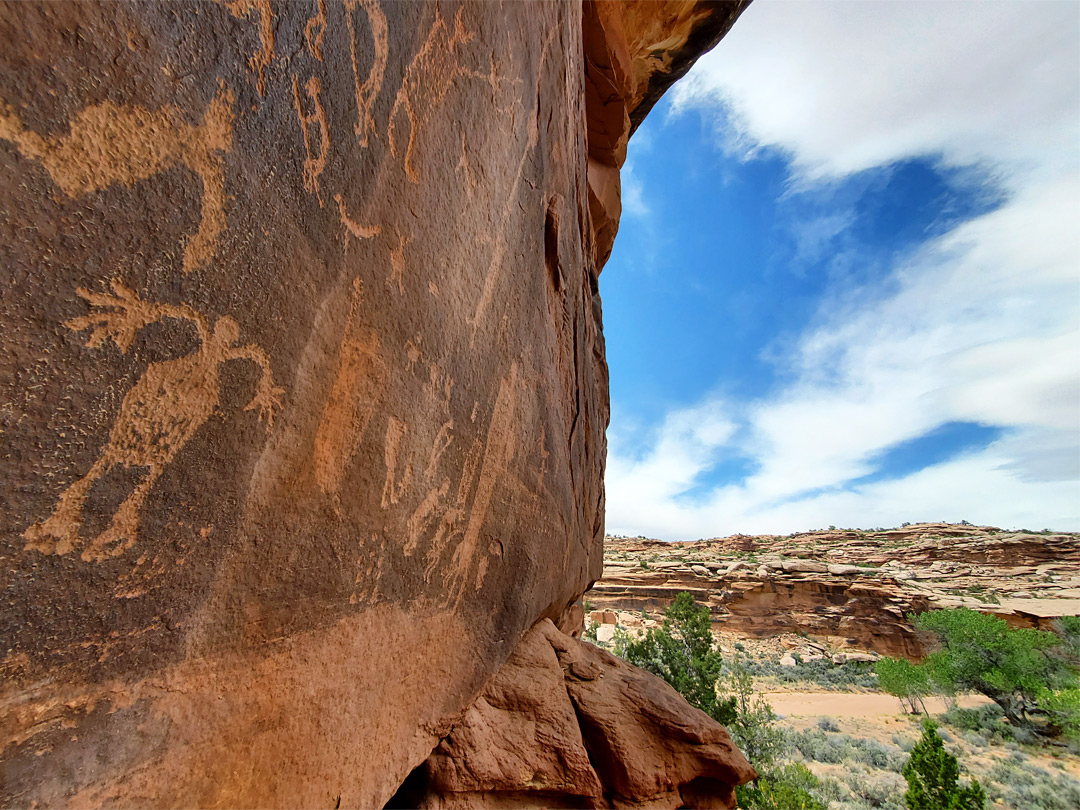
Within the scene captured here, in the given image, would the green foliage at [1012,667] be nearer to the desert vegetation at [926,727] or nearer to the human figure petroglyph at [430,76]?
the desert vegetation at [926,727]

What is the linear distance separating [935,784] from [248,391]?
13.9 meters

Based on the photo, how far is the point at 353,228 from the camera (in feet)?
5.93

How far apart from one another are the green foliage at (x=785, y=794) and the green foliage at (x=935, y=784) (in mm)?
1831

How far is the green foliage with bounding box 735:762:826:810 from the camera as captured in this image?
8.70m

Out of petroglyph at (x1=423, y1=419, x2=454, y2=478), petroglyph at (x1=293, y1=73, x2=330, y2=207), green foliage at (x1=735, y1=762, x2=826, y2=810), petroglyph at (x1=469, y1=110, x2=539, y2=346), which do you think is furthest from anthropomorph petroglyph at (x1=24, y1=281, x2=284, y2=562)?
green foliage at (x1=735, y1=762, x2=826, y2=810)

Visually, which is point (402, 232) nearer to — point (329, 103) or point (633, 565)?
point (329, 103)

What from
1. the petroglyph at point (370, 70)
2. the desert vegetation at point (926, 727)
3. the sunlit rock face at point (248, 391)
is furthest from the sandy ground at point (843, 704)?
the petroglyph at point (370, 70)

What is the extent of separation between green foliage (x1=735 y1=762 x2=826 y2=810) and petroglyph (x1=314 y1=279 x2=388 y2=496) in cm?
971

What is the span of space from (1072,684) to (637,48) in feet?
78.5

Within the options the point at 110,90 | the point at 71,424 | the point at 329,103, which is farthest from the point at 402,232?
the point at 71,424

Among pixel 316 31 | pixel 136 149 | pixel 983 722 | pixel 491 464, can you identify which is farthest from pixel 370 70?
pixel 983 722

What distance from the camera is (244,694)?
1.59 meters

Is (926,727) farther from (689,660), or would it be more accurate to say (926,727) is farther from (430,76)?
(430,76)

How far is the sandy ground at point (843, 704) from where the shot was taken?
1864 cm
